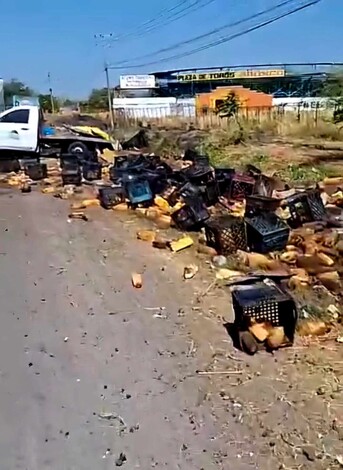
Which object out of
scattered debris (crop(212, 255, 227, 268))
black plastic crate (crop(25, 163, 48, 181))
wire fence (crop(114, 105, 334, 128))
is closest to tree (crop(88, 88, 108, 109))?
wire fence (crop(114, 105, 334, 128))

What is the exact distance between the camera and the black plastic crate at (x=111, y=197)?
1196cm

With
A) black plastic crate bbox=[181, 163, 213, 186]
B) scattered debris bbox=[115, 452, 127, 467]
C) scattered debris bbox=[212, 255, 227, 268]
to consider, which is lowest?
scattered debris bbox=[212, 255, 227, 268]

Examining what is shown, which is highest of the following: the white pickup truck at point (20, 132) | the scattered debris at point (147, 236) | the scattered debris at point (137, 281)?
the white pickup truck at point (20, 132)

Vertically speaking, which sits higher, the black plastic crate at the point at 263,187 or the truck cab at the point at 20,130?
the truck cab at the point at 20,130

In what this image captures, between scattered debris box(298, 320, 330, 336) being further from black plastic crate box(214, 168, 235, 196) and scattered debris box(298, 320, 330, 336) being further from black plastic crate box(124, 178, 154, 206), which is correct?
black plastic crate box(124, 178, 154, 206)

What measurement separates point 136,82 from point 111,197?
185 ft

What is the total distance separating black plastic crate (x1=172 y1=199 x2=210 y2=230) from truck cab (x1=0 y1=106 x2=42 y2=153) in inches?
357

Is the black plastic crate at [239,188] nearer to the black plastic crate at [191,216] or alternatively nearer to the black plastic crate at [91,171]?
the black plastic crate at [191,216]

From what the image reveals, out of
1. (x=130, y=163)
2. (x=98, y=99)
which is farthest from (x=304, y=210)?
(x=98, y=99)

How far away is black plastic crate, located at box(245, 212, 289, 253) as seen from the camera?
808cm

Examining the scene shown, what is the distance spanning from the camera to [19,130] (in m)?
17.7

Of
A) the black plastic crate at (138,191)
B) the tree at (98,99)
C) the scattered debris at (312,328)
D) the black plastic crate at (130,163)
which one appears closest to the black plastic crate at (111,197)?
the black plastic crate at (138,191)

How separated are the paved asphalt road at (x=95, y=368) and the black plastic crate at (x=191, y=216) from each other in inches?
48.8

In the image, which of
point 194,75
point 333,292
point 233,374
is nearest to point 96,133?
point 333,292
